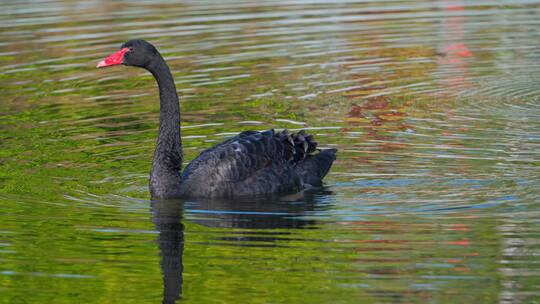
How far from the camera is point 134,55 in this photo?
1059 centimetres

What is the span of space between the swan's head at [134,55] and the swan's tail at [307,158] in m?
1.35

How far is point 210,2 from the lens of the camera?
25.7 metres

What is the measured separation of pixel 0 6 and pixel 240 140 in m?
16.1

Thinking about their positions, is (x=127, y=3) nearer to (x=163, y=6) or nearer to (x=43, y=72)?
(x=163, y=6)

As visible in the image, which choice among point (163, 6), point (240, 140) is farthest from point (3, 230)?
point (163, 6)

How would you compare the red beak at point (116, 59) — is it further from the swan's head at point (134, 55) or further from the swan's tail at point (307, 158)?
the swan's tail at point (307, 158)

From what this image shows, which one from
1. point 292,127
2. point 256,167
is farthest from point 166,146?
point 292,127

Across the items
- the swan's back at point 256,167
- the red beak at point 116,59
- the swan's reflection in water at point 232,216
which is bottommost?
the swan's reflection in water at point 232,216

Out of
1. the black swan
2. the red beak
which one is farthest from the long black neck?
the red beak

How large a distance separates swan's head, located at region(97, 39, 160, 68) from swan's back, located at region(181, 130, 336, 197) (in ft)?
3.14

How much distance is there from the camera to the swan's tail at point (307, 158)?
35.8 ft

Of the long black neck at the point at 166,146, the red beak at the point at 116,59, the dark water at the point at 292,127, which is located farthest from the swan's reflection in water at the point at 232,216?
the red beak at the point at 116,59

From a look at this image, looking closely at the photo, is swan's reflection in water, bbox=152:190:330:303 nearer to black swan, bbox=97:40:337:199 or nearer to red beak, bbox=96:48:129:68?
black swan, bbox=97:40:337:199

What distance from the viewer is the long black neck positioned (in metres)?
10.4
